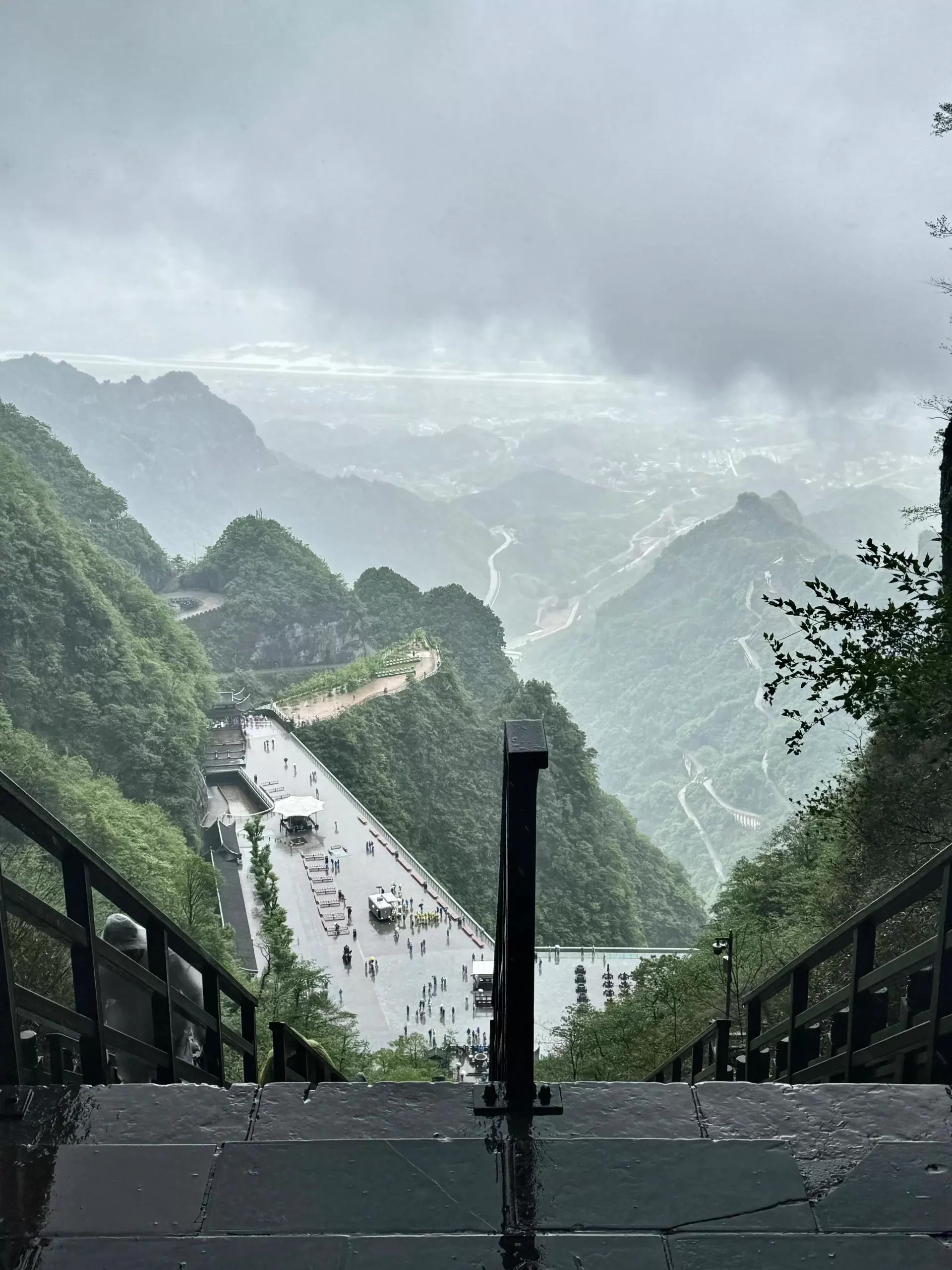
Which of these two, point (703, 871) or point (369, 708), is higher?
point (369, 708)

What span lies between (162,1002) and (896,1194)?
1707 mm

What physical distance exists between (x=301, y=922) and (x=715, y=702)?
253 feet

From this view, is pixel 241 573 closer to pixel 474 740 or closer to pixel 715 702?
pixel 474 740

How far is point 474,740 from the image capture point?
183 ft

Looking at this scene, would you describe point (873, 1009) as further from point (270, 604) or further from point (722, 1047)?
point (270, 604)

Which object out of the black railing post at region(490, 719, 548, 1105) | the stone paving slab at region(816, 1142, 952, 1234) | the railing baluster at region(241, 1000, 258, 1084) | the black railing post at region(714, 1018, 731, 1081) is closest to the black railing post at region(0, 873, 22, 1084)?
the black railing post at region(490, 719, 548, 1105)

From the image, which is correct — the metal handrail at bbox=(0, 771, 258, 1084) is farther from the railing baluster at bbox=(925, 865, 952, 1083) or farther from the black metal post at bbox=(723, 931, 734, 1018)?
the black metal post at bbox=(723, 931, 734, 1018)

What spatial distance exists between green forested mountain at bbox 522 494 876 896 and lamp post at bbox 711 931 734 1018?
53.0m

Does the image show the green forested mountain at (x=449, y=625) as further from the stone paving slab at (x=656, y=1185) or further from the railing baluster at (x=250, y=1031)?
the stone paving slab at (x=656, y=1185)

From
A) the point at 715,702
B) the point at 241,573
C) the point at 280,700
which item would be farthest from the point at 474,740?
the point at 715,702

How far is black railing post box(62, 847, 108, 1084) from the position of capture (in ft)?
6.47

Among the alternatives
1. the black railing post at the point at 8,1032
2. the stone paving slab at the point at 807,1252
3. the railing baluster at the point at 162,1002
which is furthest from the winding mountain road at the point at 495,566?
the stone paving slab at the point at 807,1252

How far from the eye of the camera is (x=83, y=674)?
4400 cm

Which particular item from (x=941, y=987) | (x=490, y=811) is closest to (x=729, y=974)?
(x=941, y=987)
